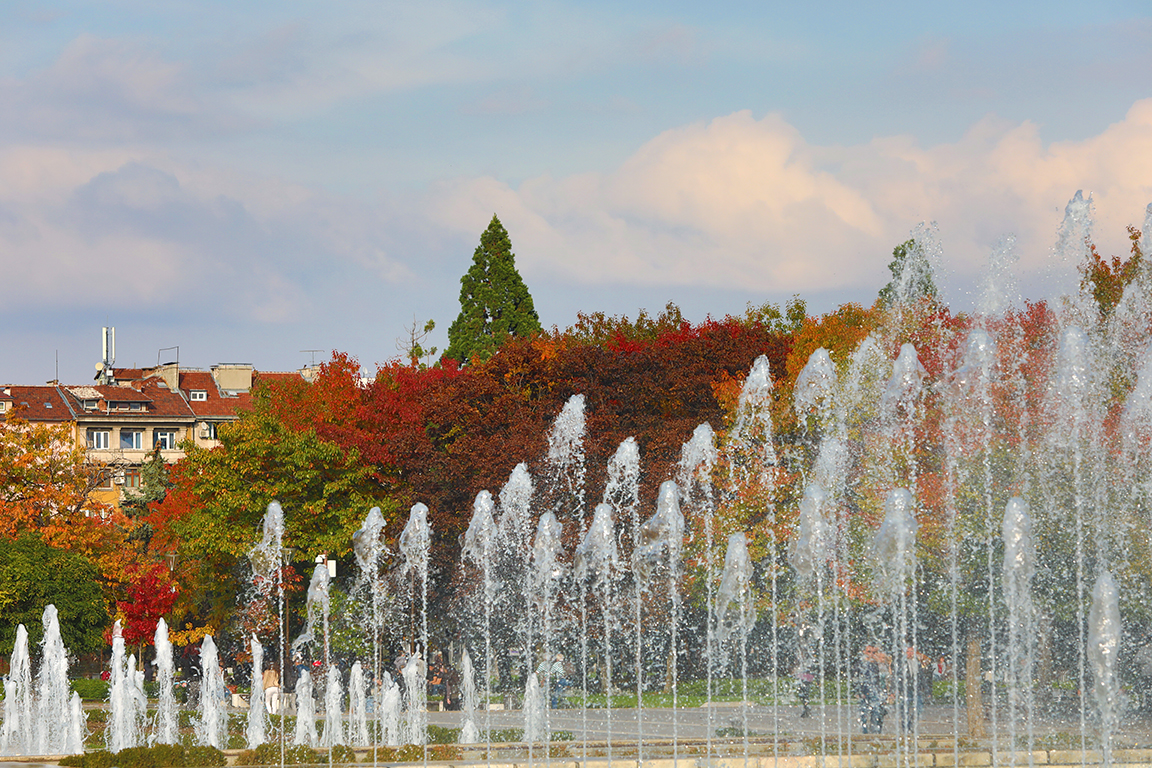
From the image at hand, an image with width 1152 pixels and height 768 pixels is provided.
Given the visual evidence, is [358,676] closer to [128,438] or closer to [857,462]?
[857,462]

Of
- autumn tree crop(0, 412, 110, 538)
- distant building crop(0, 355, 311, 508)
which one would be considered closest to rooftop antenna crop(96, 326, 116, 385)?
distant building crop(0, 355, 311, 508)

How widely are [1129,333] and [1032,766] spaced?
14655mm

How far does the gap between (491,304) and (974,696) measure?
1750 inches

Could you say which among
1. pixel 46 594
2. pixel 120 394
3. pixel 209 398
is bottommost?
pixel 46 594

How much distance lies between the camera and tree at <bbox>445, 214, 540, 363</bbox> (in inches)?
2603

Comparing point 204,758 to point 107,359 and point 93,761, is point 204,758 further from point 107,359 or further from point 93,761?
point 107,359

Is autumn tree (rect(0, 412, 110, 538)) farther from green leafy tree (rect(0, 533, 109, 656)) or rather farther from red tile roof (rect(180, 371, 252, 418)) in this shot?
red tile roof (rect(180, 371, 252, 418))

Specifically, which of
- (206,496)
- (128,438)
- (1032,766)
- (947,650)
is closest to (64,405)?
(128,438)

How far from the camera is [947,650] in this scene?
32719 mm

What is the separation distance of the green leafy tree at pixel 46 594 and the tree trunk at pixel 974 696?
31.2 m

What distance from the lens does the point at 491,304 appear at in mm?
67000

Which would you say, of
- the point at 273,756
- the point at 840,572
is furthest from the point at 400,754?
the point at 840,572

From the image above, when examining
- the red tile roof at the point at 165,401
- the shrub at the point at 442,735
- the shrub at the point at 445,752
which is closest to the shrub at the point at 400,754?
the shrub at the point at 445,752

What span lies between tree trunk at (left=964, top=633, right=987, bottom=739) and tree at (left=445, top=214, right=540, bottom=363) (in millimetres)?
40740
